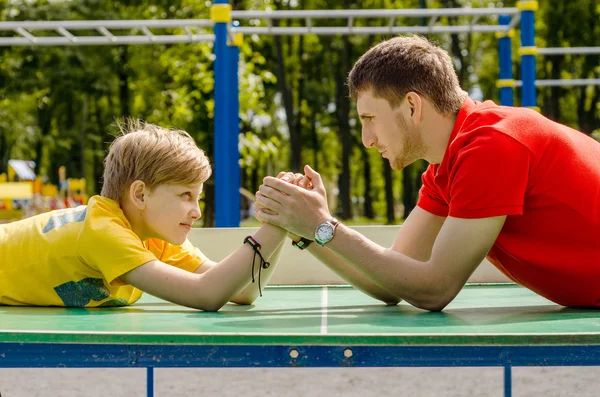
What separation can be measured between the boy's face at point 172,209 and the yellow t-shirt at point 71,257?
94mm

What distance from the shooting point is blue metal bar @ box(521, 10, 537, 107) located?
25.9 feet

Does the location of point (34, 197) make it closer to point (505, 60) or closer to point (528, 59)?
point (505, 60)

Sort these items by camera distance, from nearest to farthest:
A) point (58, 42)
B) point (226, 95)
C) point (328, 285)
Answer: point (328, 285) < point (226, 95) < point (58, 42)

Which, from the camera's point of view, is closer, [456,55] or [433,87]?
[433,87]

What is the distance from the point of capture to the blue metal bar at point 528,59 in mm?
7906

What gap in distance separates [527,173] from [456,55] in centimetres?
2084

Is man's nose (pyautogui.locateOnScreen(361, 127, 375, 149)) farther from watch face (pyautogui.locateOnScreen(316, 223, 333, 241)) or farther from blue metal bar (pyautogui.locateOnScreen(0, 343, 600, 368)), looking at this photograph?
blue metal bar (pyautogui.locateOnScreen(0, 343, 600, 368))

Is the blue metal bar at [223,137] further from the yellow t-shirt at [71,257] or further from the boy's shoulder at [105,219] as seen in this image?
the boy's shoulder at [105,219]

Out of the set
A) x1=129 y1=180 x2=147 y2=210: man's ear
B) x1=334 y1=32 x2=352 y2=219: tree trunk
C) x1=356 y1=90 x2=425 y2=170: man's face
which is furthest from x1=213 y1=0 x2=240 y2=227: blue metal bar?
x1=334 y1=32 x2=352 y2=219: tree trunk

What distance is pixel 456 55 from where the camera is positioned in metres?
22.4
